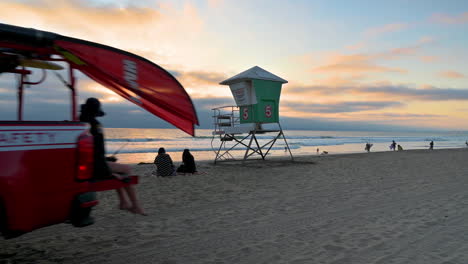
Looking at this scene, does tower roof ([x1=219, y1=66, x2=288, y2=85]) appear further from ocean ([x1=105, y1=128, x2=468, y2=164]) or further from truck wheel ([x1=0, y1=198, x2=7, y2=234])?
truck wheel ([x1=0, y1=198, x2=7, y2=234])

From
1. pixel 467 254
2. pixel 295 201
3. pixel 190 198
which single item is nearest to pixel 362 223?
pixel 467 254

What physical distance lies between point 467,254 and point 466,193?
5362 mm

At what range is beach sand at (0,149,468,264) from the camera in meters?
4.35

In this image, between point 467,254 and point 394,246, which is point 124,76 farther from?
point 467,254

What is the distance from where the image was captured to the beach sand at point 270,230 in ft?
14.3

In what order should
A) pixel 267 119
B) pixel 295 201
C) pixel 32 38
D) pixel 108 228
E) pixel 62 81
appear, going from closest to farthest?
pixel 32 38
pixel 62 81
pixel 108 228
pixel 295 201
pixel 267 119

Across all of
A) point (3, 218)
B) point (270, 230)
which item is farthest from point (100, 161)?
point (270, 230)

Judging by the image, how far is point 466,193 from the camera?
8570 mm

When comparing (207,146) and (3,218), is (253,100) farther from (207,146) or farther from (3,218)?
(207,146)

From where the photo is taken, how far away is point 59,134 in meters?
3.39

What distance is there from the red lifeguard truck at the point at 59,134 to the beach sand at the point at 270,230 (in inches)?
52.2

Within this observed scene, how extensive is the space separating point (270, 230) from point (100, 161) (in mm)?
3152

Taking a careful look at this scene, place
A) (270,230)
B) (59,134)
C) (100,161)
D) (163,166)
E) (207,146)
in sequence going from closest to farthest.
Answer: (59,134), (100,161), (270,230), (163,166), (207,146)

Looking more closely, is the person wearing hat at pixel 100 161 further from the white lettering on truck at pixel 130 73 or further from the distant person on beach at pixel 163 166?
the distant person on beach at pixel 163 166
